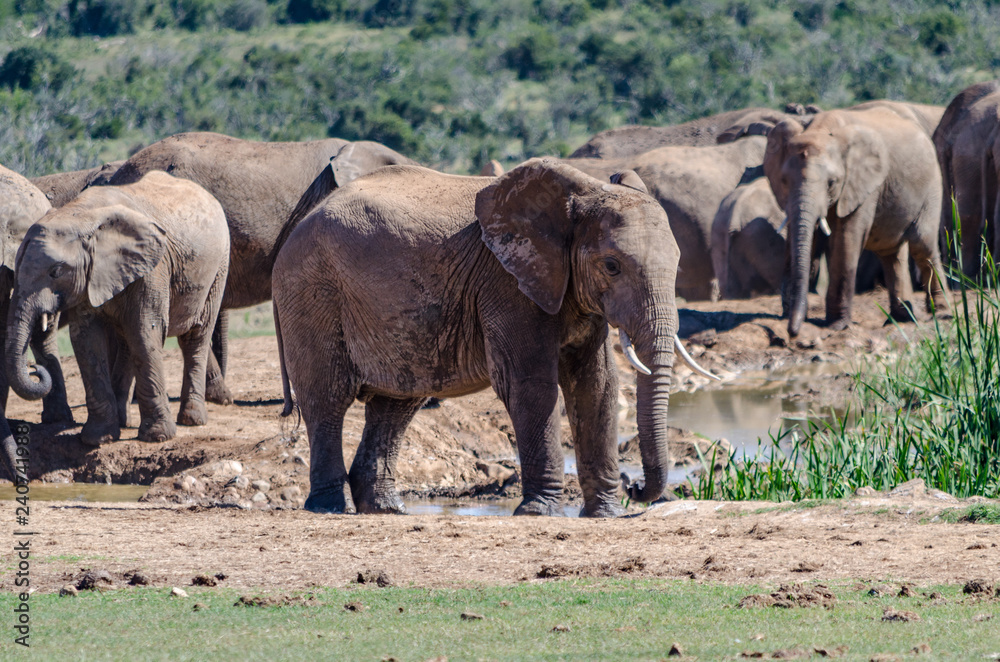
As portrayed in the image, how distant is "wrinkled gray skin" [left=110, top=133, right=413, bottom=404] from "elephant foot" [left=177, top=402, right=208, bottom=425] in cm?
141

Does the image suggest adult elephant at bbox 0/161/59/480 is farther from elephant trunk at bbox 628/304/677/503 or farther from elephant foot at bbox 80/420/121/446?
elephant trunk at bbox 628/304/677/503

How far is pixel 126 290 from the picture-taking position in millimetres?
9891

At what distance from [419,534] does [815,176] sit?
27.9ft

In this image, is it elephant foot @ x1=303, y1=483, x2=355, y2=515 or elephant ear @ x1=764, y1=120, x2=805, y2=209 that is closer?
elephant foot @ x1=303, y1=483, x2=355, y2=515

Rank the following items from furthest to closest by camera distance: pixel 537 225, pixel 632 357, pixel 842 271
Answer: pixel 842 271 → pixel 537 225 → pixel 632 357

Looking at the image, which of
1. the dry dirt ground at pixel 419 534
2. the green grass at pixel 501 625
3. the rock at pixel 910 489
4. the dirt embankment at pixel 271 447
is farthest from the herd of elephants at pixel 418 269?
the green grass at pixel 501 625

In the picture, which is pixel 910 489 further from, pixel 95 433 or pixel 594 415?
pixel 95 433

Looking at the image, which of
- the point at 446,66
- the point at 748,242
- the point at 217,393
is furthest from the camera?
the point at 446,66

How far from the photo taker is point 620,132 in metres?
20.0

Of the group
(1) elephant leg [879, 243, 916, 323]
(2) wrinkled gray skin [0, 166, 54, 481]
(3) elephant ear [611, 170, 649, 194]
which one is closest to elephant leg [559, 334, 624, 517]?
(3) elephant ear [611, 170, 649, 194]

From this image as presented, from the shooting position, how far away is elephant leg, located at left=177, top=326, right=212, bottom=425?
1048 cm

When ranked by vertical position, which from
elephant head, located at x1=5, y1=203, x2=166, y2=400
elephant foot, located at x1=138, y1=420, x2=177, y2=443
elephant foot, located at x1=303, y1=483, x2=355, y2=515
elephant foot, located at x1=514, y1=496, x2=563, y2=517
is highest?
elephant head, located at x1=5, y1=203, x2=166, y2=400

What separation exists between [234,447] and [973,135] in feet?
33.8

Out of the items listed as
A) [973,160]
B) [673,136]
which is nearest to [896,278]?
[973,160]
